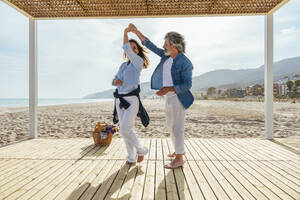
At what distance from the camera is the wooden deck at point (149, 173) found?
1518mm

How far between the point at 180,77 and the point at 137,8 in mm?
2035

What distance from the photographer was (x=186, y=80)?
197 cm

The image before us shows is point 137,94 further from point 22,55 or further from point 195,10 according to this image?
point 22,55

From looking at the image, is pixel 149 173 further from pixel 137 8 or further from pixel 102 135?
pixel 137 8

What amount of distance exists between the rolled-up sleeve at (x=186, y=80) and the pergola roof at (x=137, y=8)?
1819mm

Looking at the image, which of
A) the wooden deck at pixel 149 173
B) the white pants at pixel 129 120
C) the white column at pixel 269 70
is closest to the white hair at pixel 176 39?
the white pants at pixel 129 120

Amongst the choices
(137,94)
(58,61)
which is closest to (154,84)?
(137,94)

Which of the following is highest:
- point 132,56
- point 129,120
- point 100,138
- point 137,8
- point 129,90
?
point 137,8

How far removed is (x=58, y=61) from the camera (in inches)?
2452

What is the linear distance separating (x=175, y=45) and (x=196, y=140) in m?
1.95

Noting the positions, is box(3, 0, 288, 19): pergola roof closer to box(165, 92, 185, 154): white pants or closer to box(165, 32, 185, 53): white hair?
box(165, 32, 185, 53): white hair

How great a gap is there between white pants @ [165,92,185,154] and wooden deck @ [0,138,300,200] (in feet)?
1.01

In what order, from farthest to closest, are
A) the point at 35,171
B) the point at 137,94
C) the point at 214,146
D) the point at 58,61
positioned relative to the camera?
1. the point at 58,61
2. the point at 214,146
3. the point at 137,94
4. the point at 35,171

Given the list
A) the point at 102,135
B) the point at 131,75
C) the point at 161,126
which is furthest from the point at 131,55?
the point at 161,126
